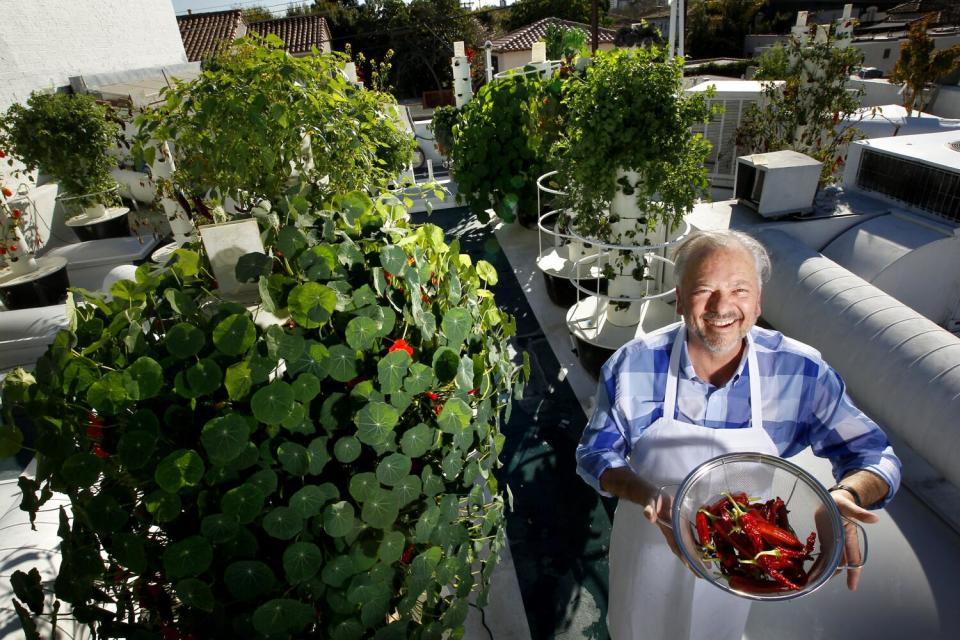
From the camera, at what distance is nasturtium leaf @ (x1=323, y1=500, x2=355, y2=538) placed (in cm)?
A: 111

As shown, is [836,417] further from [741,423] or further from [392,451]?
[392,451]

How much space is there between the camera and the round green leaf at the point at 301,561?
1.10 m

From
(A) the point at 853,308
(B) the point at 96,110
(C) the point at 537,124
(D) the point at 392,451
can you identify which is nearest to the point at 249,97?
(D) the point at 392,451

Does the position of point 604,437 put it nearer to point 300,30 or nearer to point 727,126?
point 727,126

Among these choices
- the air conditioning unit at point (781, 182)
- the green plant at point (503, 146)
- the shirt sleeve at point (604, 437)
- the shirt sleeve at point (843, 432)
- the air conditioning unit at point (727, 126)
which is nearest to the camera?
the shirt sleeve at point (843, 432)

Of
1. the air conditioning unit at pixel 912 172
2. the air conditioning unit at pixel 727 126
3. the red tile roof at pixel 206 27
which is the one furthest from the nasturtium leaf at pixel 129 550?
the red tile roof at pixel 206 27

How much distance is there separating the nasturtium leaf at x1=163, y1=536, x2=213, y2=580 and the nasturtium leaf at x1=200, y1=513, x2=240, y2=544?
0.02 m

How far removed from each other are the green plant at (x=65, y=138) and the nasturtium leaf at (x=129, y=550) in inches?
244

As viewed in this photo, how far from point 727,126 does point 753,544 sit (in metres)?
6.60

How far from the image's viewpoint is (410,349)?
1268 millimetres

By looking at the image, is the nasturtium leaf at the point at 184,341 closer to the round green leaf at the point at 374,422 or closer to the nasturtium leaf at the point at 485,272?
the round green leaf at the point at 374,422

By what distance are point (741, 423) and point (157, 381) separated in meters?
1.49

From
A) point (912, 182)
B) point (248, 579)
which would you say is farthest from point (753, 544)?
point (912, 182)

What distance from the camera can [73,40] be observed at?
28.3ft
